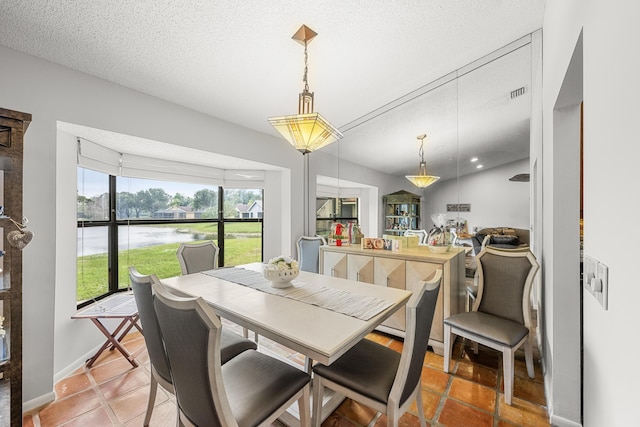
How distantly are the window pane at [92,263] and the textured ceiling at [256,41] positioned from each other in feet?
5.17

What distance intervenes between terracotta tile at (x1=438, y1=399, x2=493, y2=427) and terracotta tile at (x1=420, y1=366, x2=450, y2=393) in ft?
0.57

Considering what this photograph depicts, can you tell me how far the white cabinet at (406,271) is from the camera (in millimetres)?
2396

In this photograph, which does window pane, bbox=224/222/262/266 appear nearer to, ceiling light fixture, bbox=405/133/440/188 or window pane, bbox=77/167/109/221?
window pane, bbox=77/167/109/221

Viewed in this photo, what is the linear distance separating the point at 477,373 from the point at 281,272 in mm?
1815

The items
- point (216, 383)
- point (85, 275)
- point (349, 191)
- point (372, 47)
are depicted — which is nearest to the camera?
point (216, 383)

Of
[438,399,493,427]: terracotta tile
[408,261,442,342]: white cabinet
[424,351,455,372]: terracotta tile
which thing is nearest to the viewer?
[438,399,493,427]: terracotta tile

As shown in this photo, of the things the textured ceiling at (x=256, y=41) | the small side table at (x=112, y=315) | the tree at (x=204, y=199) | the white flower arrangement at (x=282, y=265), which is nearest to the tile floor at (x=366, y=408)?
the small side table at (x=112, y=315)

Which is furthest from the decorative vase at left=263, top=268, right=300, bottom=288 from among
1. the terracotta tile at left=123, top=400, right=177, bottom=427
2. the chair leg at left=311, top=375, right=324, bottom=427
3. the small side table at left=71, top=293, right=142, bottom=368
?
the small side table at left=71, top=293, right=142, bottom=368

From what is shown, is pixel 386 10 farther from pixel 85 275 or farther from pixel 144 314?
pixel 85 275

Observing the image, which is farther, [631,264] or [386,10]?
[386,10]

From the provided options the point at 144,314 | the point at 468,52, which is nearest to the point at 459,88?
the point at 468,52

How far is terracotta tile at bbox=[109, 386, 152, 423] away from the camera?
1715 millimetres

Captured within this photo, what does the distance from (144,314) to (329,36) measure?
2162mm

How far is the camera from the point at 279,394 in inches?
48.7
